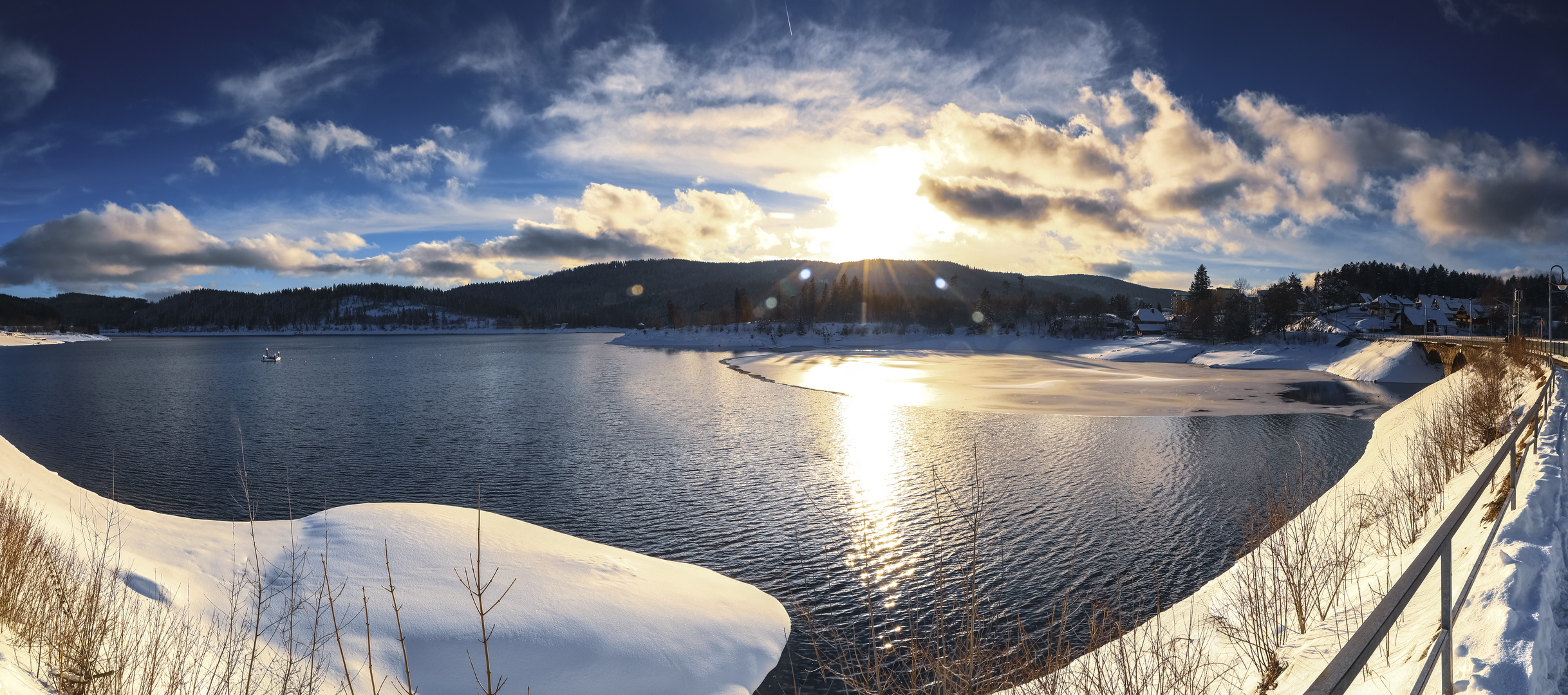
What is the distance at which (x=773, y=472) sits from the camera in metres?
20.4

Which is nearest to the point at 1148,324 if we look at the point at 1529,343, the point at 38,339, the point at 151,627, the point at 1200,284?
the point at 1200,284

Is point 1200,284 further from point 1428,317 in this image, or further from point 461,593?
point 461,593

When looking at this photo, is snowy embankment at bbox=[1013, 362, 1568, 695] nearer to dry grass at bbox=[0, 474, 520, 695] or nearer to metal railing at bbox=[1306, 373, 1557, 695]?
metal railing at bbox=[1306, 373, 1557, 695]

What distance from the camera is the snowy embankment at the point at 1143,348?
47.2 metres

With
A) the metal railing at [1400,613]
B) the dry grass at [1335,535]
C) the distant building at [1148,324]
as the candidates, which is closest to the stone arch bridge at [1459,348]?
the dry grass at [1335,535]

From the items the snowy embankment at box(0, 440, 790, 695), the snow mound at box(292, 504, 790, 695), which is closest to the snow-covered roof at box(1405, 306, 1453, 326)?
the snow mound at box(292, 504, 790, 695)

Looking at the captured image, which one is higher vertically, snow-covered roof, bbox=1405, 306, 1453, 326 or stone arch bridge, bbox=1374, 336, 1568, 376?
snow-covered roof, bbox=1405, 306, 1453, 326

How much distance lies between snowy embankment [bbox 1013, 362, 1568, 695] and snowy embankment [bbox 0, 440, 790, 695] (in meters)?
4.86

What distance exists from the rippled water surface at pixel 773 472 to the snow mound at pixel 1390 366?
23.1 m

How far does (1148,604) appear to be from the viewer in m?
11.2

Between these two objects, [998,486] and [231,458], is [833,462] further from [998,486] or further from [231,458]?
[231,458]

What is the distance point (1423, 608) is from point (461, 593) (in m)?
11.1

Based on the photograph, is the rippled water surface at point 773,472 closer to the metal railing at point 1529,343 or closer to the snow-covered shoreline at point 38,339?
the metal railing at point 1529,343

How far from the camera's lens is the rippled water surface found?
13.0 metres
